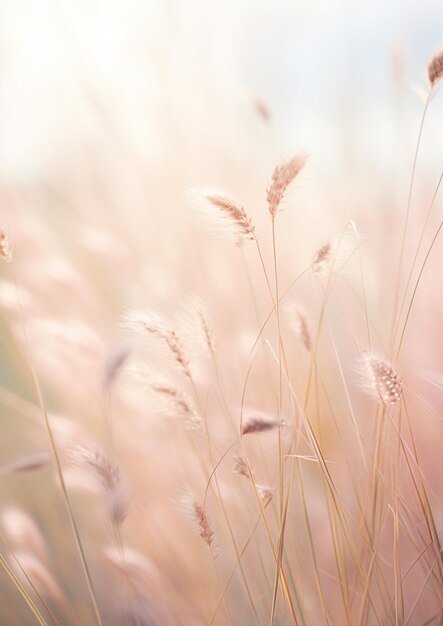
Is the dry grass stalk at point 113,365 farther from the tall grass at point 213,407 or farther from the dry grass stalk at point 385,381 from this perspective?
the dry grass stalk at point 385,381

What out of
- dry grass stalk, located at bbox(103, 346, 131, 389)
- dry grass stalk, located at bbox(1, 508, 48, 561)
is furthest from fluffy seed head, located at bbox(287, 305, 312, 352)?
dry grass stalk, located at bbox(1, 508, 48, 561)

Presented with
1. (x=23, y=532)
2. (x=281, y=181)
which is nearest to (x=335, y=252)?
(x=281, y=181)

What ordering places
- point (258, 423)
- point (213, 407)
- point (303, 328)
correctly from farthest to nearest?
point (213, 407), point (303, 328), point (258, 423)

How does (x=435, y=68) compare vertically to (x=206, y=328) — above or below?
above

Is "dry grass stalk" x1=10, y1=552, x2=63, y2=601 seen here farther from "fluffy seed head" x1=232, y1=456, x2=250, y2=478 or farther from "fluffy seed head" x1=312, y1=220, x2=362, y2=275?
"fluffy seed head" x1=312, y1=220, x2=362, y2=275

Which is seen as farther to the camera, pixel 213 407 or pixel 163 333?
pixel 213 407

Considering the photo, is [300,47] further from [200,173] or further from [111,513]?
[111,513]

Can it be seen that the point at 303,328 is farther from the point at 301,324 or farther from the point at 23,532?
the point at 23,532

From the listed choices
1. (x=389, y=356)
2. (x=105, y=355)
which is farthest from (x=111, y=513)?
(x=389, y=356)
